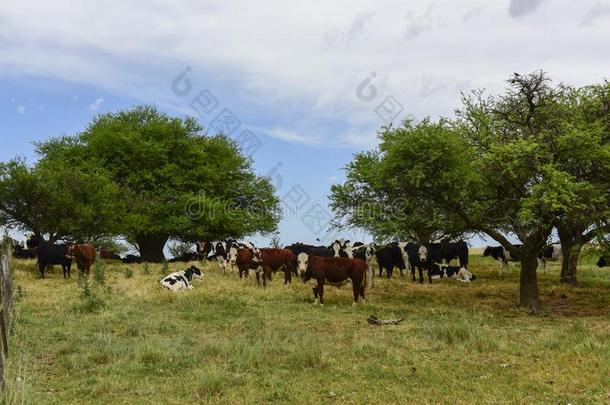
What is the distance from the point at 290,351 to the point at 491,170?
10.2m

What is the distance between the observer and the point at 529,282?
18.9 meters

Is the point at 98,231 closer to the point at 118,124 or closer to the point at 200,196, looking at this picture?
the point at 200,196

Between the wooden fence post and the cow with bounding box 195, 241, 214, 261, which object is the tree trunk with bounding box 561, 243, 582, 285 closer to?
the cow with bounding box 195, 241, 214, 261

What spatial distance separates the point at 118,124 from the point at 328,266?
1116 inches

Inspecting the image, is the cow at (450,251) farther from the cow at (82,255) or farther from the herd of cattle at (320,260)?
the cow at (82,255)

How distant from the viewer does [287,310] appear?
16.8m

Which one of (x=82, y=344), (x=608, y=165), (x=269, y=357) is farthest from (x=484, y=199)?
(x=82, y=344)

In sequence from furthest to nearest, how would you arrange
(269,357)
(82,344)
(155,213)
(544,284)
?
(155,213) → (544,284) → (82,344) → (269,357)

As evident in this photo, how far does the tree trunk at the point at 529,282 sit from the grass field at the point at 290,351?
59 centimetres

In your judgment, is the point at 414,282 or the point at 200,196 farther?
the point at 200,196

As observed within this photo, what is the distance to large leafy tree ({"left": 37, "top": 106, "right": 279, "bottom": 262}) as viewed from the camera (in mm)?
38219

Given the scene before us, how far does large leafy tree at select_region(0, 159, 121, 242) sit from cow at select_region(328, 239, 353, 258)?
574 inches

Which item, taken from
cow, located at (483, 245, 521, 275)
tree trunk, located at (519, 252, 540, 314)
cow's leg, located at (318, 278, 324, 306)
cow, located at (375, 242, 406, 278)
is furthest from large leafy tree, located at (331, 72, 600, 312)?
cow, located at (483, 245, 521, 275)

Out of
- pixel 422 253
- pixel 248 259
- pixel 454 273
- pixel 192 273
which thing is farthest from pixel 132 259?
pixel 454 273
